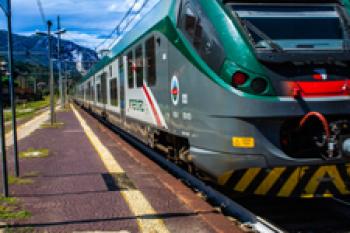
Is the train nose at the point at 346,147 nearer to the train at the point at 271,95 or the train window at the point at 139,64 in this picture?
the train at the point at 271,95

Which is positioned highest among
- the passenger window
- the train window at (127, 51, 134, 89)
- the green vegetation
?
the passenger window

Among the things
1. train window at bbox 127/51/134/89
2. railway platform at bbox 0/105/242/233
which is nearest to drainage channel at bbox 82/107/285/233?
railway platform at bbox 0/105/242/233

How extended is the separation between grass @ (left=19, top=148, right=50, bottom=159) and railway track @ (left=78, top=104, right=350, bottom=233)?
4759 mm

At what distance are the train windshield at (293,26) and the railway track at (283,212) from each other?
1917 mm

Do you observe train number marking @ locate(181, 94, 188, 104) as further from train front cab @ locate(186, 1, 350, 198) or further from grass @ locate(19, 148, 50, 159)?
grass @ locate(19, 148, 50, 159)

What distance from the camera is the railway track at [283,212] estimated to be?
5.60 metres

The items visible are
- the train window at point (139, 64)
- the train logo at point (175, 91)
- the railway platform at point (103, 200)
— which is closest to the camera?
the railway platform at point (103, 200)

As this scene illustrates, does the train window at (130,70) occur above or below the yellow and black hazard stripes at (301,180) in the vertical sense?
above

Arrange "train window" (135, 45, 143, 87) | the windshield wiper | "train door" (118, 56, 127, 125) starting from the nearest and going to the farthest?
the windshield wiper
"train window" (135, 45, 143, 87)
"train door" (118, 56, 127, 125)

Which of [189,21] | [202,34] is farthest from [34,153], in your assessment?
[202,34]

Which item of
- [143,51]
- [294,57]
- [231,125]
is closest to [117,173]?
[143,51]

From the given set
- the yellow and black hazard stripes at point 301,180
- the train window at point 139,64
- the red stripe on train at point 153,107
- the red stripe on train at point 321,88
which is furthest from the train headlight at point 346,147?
the train window at point 139,64

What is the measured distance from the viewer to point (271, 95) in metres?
5.54

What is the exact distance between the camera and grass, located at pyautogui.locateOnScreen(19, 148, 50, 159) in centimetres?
1109
